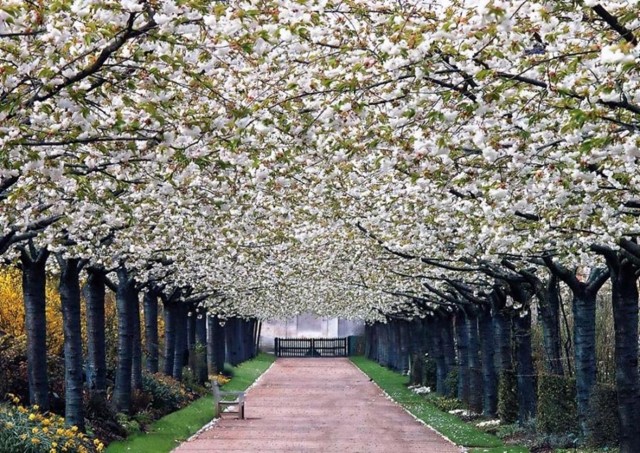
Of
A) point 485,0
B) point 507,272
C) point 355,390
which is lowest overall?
point 355,390

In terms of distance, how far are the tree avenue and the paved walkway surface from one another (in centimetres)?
405

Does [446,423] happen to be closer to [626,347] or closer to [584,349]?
[584,349]

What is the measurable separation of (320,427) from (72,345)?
8960 millimetres

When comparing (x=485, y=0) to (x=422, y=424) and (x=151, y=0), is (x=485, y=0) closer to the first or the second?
(x=151, y=0)

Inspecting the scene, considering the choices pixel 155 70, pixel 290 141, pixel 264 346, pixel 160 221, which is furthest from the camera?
pixel 264 346

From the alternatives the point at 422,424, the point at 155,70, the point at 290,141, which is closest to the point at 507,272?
the point at 422,424

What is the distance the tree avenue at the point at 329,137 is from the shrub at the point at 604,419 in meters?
0.36

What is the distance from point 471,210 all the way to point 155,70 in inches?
258

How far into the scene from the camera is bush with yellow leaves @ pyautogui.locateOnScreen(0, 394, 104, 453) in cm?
1459

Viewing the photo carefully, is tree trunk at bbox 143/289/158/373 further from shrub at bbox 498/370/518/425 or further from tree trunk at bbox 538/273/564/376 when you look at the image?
tree trunk at bbox 538/273/564/376

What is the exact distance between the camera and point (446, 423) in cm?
2797

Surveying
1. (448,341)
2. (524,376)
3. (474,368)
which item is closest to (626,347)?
(524,376)

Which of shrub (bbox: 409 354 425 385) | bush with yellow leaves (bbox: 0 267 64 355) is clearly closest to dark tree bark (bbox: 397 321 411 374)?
shrub (bbox: 409 354 425 385)

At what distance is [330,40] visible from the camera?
973cm
